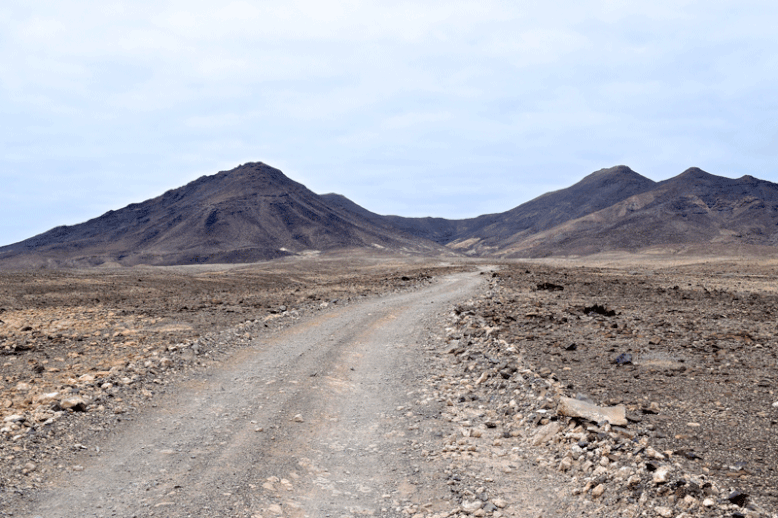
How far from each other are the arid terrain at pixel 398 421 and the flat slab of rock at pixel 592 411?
5 cm

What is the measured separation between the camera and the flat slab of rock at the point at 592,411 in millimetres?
8383

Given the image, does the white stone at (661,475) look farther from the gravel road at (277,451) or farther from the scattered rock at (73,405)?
the scattered rock at (73,405)

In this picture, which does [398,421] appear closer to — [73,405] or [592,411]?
[592,411]

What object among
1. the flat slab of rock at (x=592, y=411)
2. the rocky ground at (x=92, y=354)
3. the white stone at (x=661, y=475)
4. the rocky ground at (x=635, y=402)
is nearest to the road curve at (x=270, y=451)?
the rocky ground at (x=92, y=354)

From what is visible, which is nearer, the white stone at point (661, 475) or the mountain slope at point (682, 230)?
the white stone at point (661, 475)

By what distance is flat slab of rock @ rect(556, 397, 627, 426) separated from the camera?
27.5 feet

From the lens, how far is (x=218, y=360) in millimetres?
14766

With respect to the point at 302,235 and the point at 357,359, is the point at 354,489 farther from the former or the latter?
the point at 302,235

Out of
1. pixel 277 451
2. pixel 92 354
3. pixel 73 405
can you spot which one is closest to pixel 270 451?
pixel 277 451

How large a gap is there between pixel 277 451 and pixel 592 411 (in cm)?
493

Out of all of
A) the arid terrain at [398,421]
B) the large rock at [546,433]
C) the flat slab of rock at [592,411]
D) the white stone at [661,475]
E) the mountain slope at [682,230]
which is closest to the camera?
the white stone at [661,475]

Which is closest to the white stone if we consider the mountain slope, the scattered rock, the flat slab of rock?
the flat slab of rock

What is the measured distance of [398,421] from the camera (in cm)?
990

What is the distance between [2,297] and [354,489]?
3529 centimetres
